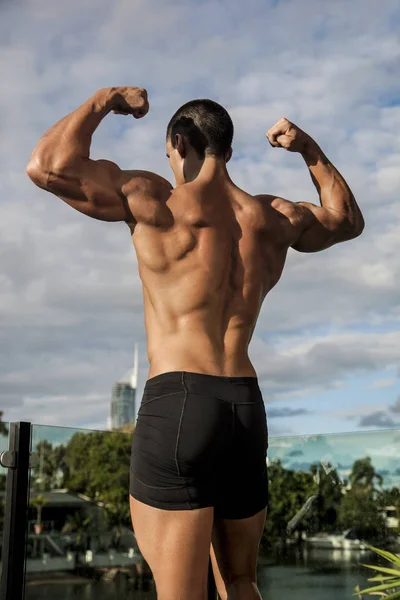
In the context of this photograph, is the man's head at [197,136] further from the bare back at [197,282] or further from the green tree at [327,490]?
the green tree at [327,490]

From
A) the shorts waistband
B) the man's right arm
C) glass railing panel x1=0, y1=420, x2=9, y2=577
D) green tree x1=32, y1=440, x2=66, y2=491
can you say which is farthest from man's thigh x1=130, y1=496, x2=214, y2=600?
green tree x1=32, y1=440, x2=66, y2=491

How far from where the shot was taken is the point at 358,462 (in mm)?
3852

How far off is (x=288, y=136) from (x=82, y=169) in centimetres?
72

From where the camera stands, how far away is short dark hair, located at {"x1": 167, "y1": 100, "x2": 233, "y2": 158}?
192 centimetres

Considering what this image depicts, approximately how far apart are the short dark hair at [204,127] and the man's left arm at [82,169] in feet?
0.78

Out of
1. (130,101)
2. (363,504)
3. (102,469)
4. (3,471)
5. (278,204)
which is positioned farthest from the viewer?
(363,504)

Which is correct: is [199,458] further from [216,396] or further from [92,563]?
[92,563]

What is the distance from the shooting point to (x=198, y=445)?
161cm

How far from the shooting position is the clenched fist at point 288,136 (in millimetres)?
2109

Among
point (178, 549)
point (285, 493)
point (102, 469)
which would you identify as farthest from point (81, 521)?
point (178, 549)

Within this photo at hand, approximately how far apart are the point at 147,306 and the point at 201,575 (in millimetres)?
653

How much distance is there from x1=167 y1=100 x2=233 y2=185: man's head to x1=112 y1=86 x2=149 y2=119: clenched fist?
0.14 meters

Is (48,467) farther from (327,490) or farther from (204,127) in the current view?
(204,127)

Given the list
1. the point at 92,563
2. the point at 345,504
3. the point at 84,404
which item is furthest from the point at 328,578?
the point at 84,404
